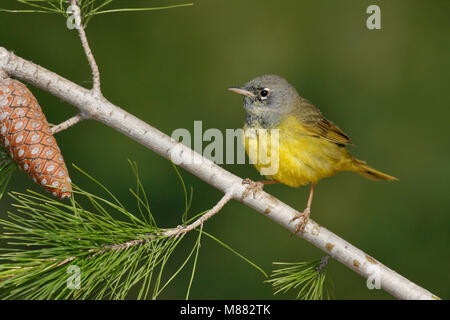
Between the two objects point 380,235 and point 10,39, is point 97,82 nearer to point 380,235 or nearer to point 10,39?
point 10,39

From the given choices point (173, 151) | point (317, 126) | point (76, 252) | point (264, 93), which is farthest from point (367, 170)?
point (76, 252)

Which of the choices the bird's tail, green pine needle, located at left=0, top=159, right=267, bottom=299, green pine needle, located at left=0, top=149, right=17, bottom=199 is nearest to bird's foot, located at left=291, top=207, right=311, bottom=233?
green pine needle, located at left=0, top=159, right=267, bottom=299

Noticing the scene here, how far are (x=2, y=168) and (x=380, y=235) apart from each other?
3.04 m

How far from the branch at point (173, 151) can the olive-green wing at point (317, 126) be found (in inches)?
40.0

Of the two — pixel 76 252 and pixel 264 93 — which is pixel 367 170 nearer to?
pixel 264 93

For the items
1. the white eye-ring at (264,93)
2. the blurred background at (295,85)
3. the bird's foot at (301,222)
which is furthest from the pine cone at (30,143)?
the blurred background at (295,85)

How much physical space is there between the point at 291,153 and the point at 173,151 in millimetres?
970

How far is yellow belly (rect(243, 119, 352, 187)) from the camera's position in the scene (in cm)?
288

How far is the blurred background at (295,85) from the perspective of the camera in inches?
159

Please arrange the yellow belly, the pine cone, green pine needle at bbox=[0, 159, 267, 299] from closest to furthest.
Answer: green pine needle at bbox=[0, 159, 267, 299], the pine cone, the yellow belly

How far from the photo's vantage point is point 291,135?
2.98 metres

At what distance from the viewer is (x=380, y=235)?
164 inches

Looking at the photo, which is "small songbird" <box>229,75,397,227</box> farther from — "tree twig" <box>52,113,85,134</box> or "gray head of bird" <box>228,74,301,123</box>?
"tree twig" <box>52,113,85,134</box>

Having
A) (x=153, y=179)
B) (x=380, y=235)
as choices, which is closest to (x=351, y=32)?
(x=380, y=235)
